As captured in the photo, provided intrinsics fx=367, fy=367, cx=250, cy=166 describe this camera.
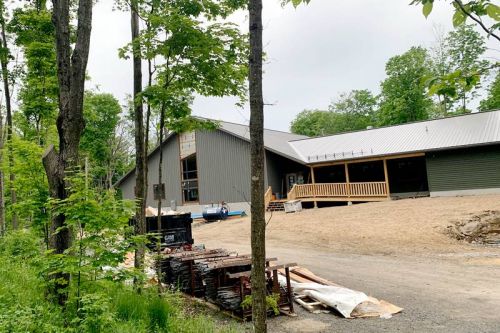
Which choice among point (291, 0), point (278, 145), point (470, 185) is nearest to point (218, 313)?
point (291, 0)

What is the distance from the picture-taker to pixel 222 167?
2716cm

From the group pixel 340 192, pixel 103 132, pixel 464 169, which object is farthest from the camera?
pixel 103 132

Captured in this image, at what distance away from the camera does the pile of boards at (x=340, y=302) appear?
6262 mm

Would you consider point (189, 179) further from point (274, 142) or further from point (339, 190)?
point (339, 190)

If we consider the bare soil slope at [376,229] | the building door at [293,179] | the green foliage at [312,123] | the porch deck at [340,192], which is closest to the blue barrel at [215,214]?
the porch deck at [340,192]

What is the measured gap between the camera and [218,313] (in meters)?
6.52

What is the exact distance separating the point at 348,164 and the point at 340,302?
65.8 feet

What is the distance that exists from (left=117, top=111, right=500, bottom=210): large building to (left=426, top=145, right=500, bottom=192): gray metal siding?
0.15 ft

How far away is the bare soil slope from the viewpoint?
12.8m

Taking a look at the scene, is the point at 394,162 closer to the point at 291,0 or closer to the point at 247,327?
the point at 247,327

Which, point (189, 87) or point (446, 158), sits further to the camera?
point (446, 158)

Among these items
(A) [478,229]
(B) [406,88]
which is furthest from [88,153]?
(B) [406,88]

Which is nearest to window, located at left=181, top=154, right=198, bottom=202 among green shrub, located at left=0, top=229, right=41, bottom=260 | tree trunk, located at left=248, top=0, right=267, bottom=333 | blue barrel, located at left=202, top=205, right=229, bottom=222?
blue barrel, located at left=202, top=205, right=229, bottom=222

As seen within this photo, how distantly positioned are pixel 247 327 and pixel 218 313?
38.2 inches
